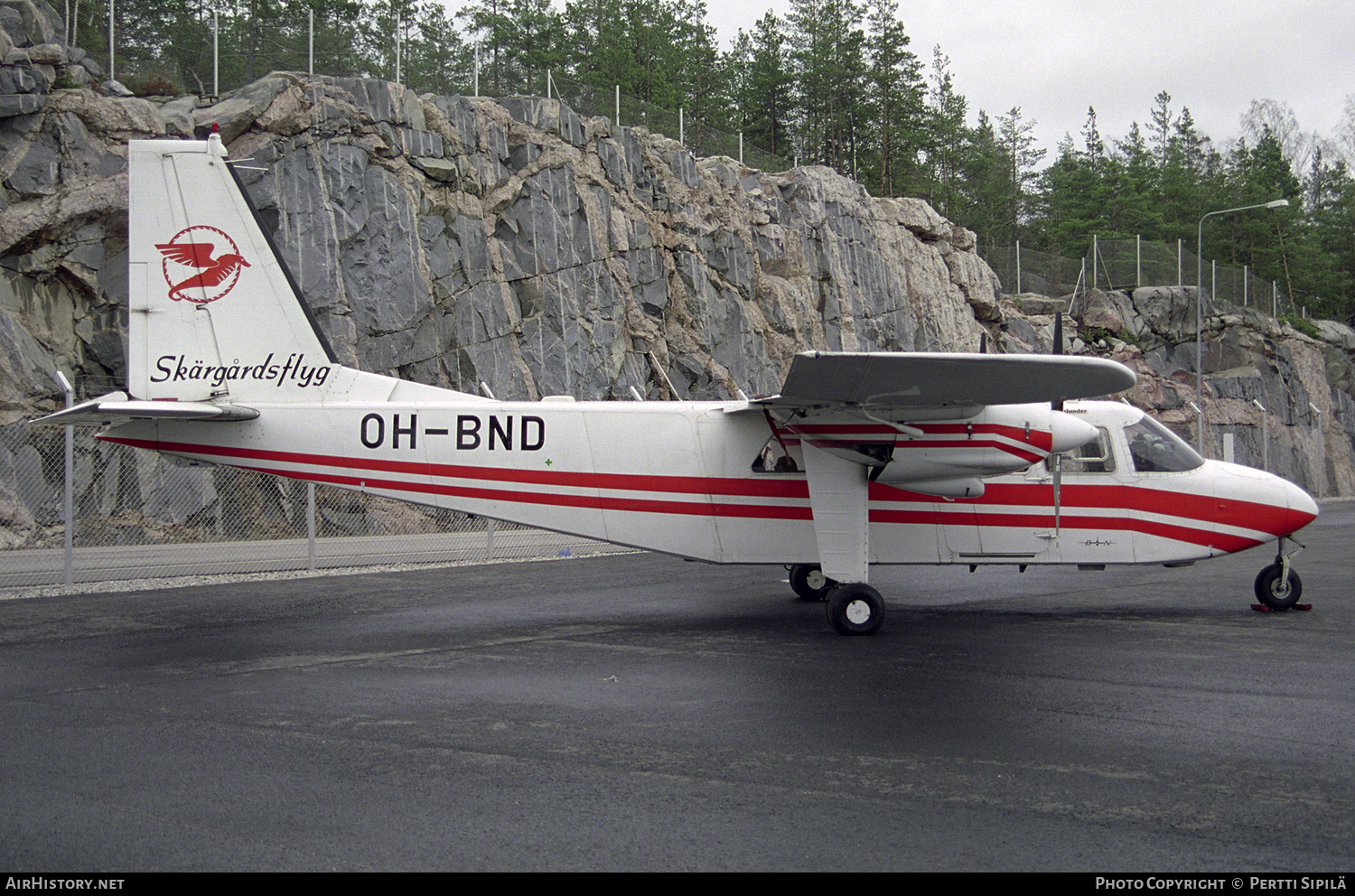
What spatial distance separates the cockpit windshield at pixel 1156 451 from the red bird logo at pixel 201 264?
1075 centimetres

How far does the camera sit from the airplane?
432 inches

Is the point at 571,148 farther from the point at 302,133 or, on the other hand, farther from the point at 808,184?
the point at 808,184

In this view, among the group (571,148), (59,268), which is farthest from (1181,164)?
(59,268)

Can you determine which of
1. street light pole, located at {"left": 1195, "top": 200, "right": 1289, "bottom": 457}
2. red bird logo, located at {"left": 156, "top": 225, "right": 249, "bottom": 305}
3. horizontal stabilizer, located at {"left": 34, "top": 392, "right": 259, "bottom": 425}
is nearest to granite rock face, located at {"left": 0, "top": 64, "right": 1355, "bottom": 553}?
street light pole, located at {"left": 1195, "top": 200, "right": 1289, "bottom": 457}

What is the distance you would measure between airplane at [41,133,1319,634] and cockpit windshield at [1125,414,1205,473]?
0.10 feet

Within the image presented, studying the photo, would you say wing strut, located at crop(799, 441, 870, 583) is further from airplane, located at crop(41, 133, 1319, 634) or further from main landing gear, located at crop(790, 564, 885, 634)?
main landing gear, located at crop(790, 564, 885, 634)

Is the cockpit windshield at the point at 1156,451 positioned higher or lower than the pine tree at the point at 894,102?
lower

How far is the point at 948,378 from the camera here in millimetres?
9508

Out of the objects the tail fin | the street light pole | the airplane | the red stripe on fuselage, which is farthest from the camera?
the street light pole

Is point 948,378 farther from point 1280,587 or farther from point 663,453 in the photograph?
point 1280,587

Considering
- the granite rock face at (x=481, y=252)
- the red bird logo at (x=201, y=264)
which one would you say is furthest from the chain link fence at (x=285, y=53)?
the red bird logo at (x=201, y=264)

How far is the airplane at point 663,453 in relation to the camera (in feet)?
36.0

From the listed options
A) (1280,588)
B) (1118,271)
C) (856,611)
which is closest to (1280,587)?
(1280,588)

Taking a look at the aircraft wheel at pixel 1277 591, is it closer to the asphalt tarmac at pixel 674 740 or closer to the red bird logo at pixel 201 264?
the asphalt tarmac at pixel 674 740
